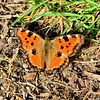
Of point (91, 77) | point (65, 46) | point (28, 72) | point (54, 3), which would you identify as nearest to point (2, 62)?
point (28, 72)

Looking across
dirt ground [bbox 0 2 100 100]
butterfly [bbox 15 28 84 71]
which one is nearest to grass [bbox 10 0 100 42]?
dirt ground [bbox 0 2 100 100]

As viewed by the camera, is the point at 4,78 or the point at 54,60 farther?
the point at 4,78

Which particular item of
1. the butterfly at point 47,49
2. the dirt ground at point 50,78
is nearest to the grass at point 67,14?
the dirt ground at point 50,78

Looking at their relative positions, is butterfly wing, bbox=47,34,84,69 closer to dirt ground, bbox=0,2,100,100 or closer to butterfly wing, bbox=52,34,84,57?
butterfly wing, bbox=52,34,84,57

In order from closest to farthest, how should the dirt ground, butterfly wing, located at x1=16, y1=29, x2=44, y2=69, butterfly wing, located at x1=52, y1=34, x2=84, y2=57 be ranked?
1. butterfly wing, located at x1=52, y1=34, x2=84, y2=57
2. butterfly wing, located at x1=16, y1=29, x2=44, y2=69
3. the dirt ground

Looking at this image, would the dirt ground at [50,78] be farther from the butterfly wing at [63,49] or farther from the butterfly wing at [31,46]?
the butterfly wing at [63,49]

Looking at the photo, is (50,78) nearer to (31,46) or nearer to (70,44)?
(31,46)

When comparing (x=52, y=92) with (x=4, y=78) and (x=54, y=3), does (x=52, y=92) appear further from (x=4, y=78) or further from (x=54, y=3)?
(x=54, y=3)
